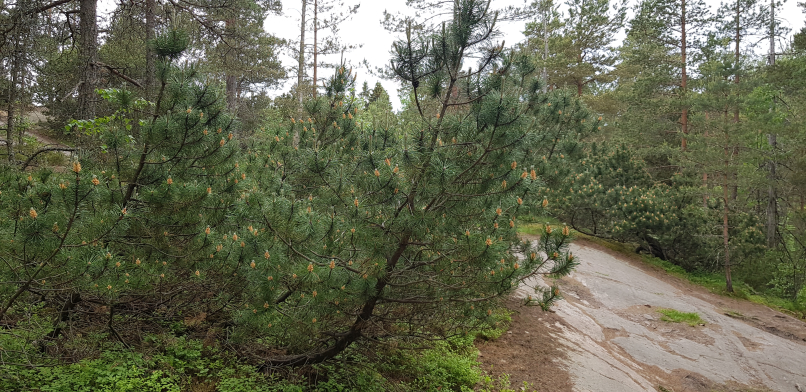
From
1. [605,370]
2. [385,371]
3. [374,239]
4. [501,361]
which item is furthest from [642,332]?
[374,239]

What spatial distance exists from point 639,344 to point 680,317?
220 centimetres

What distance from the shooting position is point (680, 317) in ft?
27.3

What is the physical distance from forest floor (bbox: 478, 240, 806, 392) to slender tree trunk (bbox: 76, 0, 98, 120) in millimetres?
6406

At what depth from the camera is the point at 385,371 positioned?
471cm

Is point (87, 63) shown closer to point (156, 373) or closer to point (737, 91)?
point (156, 373)

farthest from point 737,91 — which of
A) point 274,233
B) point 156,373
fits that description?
point 156,373

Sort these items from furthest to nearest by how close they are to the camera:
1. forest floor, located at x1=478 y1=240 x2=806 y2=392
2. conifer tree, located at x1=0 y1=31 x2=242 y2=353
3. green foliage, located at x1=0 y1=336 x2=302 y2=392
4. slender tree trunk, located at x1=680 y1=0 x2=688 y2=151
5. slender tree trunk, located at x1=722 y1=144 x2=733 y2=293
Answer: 1. slender tree trunk, located at x1=680 y1=0 x2=688 y2=151
2. slender tree trunk, located at x1=722 y1=144 x2=733 y2=293
3. forest floor, located at x1=478 y1=240 x2=806 y2=392
4. green foliage, located at x1=0 y1=336 x2=302 y2=392
5. conifer tree, located at x1=0 y1=31 x2=242 y2=353

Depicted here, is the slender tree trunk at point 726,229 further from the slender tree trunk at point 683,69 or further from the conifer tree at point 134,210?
the conifer tree at point 134,210

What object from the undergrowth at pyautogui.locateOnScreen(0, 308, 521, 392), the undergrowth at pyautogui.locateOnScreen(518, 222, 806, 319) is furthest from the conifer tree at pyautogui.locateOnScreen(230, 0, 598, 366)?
the undergrowth at pyautogui.locateOnScreen(518, 222, 806, 319)

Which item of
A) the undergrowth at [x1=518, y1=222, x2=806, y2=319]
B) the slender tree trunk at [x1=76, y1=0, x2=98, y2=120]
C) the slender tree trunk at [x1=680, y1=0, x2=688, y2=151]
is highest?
the slender tree trunk at [x1=680, y1=0, x2=688, y2=151]

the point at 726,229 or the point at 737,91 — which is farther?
the point at 726,229

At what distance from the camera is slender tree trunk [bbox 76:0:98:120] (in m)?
5.60

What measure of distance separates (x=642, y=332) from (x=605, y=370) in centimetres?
256

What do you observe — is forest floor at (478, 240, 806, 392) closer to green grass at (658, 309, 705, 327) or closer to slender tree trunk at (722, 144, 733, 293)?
green grass at (658, 309, 705, 327)
